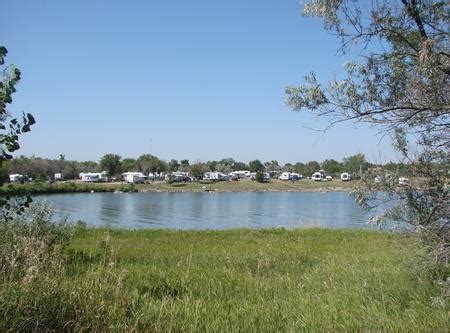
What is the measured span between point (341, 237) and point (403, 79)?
1597 centimetres

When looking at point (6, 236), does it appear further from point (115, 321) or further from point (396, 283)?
point (396, 283)

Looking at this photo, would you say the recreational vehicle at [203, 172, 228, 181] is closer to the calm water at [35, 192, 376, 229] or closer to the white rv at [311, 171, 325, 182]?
the white rv at [311, 171, 325, 182]

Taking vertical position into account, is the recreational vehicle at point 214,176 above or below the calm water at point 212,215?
above

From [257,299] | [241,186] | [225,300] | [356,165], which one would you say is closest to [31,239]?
[225,300]

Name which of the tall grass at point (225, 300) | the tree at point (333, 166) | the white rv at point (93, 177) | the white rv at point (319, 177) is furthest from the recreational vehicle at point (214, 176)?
the tall grass at point (225, 300)

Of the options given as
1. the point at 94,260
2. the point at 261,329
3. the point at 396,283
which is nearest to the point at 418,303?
the point at 396,283

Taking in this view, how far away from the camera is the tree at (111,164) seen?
16075 cm

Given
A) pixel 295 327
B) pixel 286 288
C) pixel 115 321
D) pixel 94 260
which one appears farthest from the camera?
pixel 94 260

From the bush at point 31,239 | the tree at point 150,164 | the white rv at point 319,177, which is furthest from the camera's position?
the tree at point 150,164

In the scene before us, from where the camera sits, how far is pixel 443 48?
5.76 metres

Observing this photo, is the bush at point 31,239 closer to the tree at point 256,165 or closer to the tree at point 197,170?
the tree at point 197,170

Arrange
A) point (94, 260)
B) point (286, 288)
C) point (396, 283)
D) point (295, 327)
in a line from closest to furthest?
point (295, 327) → point (396, 283) → point (286, 288) → point (94, 260)

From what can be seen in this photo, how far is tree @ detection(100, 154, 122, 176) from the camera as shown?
16075 cm

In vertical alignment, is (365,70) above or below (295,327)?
above
